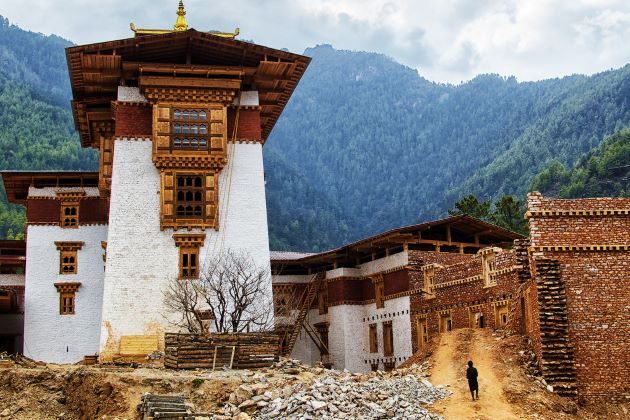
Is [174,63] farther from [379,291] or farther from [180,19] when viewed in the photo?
[379,291]

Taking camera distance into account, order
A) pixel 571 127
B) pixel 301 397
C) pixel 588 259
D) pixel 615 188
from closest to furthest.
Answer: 1. pixel 301 397
2. pixel 588 259
3. pixel 615 188
4. pixel 571 127

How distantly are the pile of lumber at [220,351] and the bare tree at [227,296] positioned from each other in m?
3.81

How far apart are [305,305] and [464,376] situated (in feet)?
58.0

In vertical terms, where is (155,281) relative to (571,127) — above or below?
below

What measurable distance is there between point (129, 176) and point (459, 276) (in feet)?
42.2

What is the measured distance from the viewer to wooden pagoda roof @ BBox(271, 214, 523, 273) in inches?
1425

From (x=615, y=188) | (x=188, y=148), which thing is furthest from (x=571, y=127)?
(x=188, y=148)

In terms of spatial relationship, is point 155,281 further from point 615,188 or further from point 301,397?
point 615,188

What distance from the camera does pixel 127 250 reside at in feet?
106

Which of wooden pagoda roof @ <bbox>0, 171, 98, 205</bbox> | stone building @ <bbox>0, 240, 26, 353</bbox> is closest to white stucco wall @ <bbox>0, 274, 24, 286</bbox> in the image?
stone building @ <bbox>0, 240, 26, 353</bbox>

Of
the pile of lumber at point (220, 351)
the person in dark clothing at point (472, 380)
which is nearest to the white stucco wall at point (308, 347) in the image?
the pile of lumber at point (220, 351)

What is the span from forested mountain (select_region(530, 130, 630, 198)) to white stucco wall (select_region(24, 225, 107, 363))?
47.6m

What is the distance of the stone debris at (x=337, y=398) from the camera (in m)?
21.1

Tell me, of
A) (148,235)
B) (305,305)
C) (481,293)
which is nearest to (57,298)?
(148,235)
